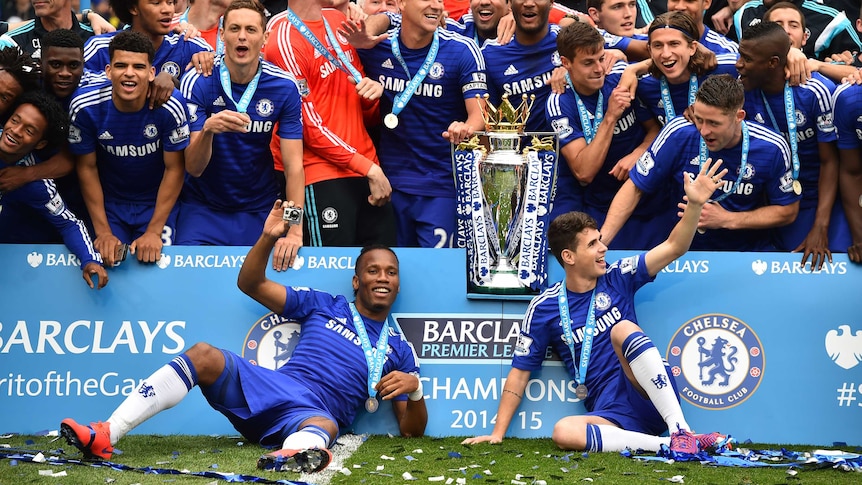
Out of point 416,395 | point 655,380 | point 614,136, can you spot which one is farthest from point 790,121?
point 416,395

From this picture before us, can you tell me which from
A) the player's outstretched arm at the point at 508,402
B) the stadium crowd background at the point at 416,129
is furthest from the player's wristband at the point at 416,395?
the stadium crowd background at the point at 416,129

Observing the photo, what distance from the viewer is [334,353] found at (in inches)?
270

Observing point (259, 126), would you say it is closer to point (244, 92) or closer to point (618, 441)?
point (244, 92)

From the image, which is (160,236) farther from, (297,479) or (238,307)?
A: (297,479)

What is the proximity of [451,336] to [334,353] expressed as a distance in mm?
727

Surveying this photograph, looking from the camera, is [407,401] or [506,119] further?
[506,119]

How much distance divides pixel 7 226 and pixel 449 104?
3.01 metres

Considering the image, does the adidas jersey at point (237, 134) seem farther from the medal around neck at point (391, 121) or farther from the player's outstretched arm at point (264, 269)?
the player's outstretched arm at point (264, 269)

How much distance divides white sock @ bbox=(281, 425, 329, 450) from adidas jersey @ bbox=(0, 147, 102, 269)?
1.91 m

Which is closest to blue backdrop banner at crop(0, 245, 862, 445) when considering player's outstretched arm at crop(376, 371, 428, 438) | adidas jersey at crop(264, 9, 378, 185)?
player's outstretched arm at crop(376, 371, 428, 438)

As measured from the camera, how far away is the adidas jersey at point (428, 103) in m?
8.12

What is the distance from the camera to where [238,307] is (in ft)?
23.6

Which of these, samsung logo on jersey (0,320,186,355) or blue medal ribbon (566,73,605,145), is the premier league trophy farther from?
samsung logo on jersey (0,320,186,355)

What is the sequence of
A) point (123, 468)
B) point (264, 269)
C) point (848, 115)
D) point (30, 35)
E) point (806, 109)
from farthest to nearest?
1. point (30, 35)
2. point (806, 109)
3. point (848, 115)
4. point (264, 269)
5. point (123, 468)
